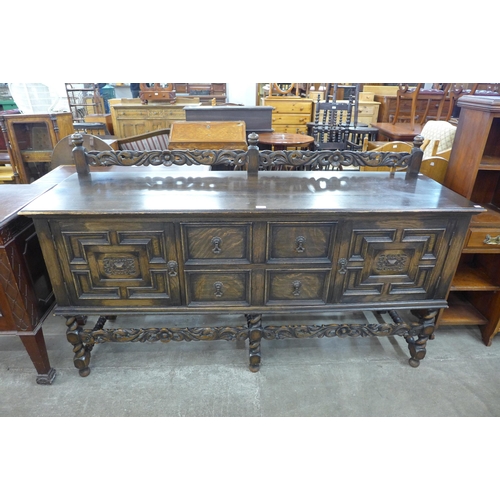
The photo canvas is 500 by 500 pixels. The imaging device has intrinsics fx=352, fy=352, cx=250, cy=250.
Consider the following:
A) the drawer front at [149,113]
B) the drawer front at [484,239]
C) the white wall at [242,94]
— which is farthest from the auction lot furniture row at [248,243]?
the white wall at [242,94]

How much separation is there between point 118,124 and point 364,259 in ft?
16.7

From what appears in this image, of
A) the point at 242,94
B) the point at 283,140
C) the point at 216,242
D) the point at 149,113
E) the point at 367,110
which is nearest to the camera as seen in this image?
the point at 216,242

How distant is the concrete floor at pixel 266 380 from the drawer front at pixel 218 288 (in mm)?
432

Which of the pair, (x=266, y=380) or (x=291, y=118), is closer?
(x=266, y=380)

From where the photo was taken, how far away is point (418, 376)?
5.81 feet

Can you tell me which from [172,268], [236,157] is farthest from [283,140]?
[172,268]

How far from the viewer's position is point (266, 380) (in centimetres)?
174

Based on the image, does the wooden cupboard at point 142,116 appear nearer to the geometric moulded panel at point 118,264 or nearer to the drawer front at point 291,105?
the drawer front at point 291,105

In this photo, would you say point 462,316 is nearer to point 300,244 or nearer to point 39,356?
point 300,244

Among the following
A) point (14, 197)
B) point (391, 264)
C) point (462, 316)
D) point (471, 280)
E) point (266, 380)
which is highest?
point (14, 197)

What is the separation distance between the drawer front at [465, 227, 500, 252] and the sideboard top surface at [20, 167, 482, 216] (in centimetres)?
26

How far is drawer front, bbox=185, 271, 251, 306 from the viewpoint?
1.53 m

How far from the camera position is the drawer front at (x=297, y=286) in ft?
5.07

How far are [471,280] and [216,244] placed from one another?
4.53 ft
